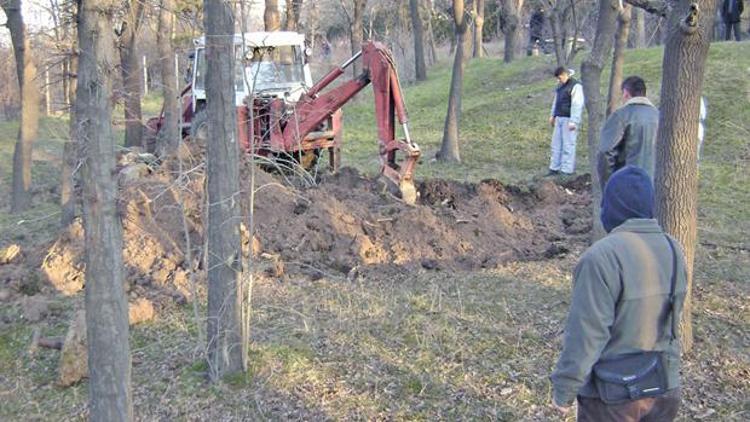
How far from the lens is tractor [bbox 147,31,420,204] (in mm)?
11148

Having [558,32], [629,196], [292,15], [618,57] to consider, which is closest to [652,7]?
[629,196]

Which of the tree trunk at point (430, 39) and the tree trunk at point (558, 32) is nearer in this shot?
the tree trunk at point (558, 32)

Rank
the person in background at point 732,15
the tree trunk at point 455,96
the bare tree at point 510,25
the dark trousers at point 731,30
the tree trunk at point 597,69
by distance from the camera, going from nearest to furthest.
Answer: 1. the tree trunk at point 597,69
2. the tree trunk at point 455,96
3. the person in background at point 732,15
4. the dark trousers at point 731,30
5. the bare tree at point 510,25

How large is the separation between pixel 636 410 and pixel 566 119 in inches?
446

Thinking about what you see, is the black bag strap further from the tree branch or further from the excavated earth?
the excavated earth

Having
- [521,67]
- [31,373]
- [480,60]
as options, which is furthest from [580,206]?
[480,60]

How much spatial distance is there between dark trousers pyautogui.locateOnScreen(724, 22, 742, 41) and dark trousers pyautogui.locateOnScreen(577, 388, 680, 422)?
22362mm

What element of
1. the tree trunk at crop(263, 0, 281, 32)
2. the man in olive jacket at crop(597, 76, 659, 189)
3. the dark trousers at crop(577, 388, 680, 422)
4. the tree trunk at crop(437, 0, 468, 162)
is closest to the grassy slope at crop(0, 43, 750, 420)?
the man in olive jacket at crop(597, 76, 659, 189)

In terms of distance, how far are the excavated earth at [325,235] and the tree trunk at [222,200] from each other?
2137 millimetres

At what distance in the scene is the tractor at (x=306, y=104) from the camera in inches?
439

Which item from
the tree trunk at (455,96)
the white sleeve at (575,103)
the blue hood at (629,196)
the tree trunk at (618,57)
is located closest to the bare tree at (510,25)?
the tree trunk at (455,96)

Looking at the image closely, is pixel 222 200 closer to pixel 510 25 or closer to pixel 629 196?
pixel 629 196

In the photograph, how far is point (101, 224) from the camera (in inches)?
173

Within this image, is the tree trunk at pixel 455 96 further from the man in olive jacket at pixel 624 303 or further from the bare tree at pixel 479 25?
the man in olive jacket at pixel 624 303
